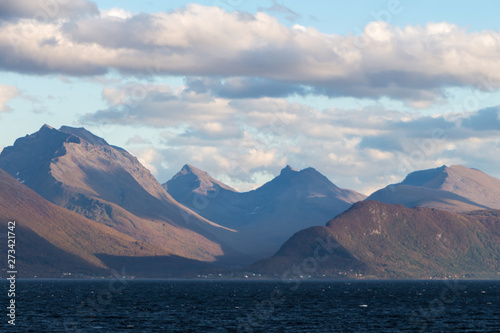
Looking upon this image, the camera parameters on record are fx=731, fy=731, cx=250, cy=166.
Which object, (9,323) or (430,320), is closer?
(9,323)

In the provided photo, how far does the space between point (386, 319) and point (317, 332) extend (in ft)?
129

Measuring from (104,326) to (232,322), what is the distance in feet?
109

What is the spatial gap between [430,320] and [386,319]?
Result: 460 inches

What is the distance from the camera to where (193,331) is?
545ft

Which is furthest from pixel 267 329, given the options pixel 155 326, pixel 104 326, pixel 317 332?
pixel 104 326

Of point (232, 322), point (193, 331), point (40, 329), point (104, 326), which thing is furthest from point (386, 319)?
point (40, 329)

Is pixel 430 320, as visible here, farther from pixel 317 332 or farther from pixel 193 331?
pixel 193 331

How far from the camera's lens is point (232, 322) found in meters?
188

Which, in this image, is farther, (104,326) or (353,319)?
(353,319)

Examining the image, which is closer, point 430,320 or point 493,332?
point 493,332

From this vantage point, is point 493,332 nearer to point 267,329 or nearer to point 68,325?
point 267,329

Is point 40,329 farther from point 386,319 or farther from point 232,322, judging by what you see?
point 386,319

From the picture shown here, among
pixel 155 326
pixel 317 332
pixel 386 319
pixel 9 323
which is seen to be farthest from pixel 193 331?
pixel 386 319

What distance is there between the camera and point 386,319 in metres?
199
